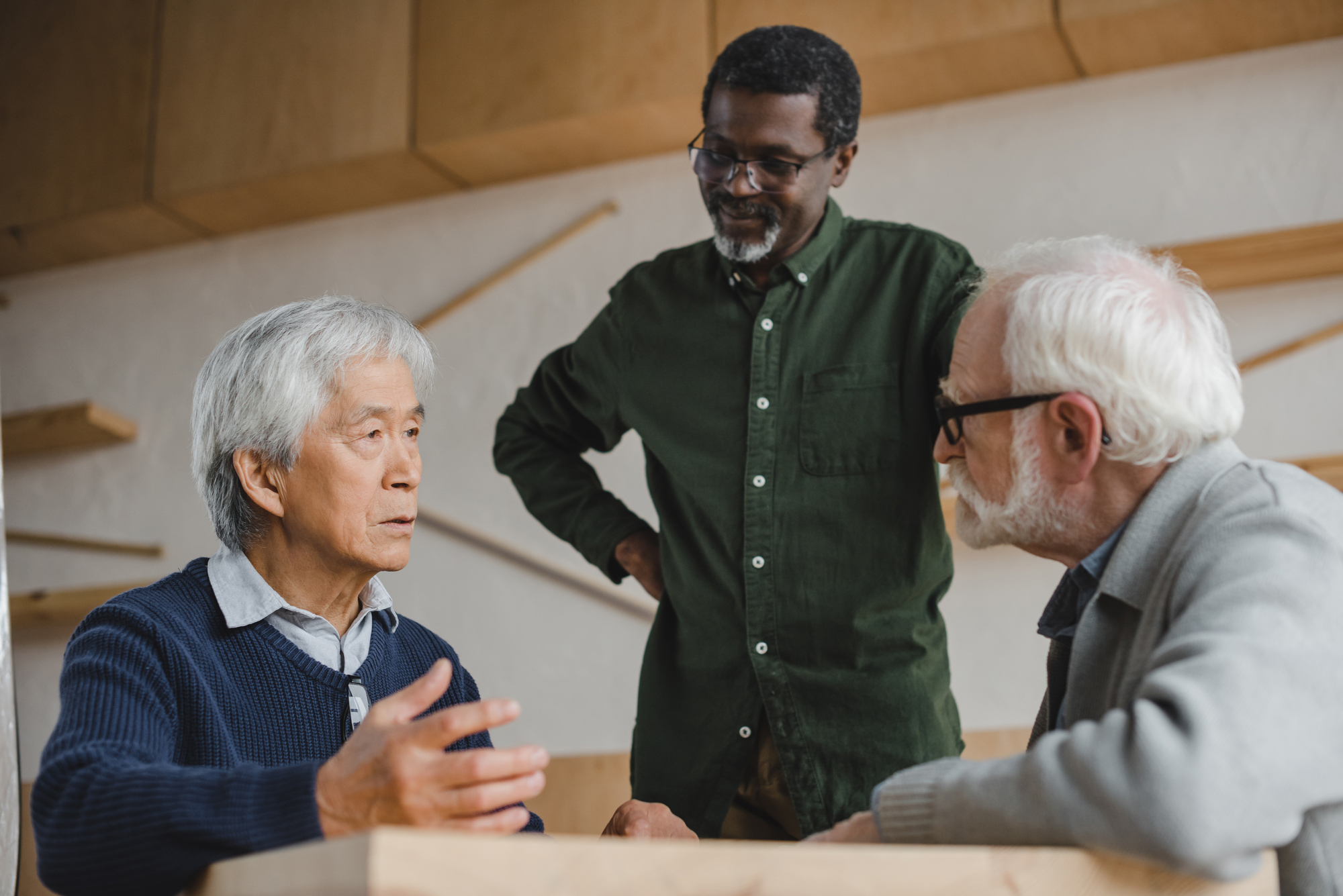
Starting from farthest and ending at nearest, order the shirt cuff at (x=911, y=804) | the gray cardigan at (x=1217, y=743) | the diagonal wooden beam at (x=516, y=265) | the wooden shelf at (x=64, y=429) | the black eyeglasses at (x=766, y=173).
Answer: the wooden shelf at (x=64, y=429)
the diagonal wooden beam at (x=516, y=265)
the black eyeglasses at (x=766, y=173)
the shirt cuff at (x=911, y=804)
the gray cardigan at (x=1217, y=743)

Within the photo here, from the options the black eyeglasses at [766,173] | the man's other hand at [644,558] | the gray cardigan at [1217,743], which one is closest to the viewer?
the gray cardigan at [1217,743]

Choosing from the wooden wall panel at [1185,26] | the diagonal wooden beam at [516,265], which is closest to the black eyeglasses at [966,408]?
the wooden wall panel at [1185,26]

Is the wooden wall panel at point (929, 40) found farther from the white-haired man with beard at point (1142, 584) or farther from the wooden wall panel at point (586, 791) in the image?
the wooden wall panel at point (586, 791)

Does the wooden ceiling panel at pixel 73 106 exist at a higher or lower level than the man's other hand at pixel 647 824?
higher

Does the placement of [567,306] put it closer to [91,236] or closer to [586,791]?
[586,791]

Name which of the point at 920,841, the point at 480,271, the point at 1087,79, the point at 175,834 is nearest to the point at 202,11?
the point at 480,271

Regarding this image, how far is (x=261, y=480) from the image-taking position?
1515 mm

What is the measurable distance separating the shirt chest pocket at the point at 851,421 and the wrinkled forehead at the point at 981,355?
0.41 meters

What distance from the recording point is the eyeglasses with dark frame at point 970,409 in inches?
49.0

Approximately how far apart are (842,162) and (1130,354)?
0.86 m

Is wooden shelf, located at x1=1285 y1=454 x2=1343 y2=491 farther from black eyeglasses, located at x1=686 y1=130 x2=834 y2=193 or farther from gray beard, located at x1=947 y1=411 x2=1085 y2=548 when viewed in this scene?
gray beard, located at x1=947 y1=411 x2=1085 y2=548

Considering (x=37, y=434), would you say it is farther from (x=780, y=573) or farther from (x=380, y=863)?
(x=380, y=863)

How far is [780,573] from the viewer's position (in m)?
1.80

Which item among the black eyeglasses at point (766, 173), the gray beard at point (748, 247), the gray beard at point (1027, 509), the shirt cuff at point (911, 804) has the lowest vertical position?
the shirt cuff at point (911, 804)
